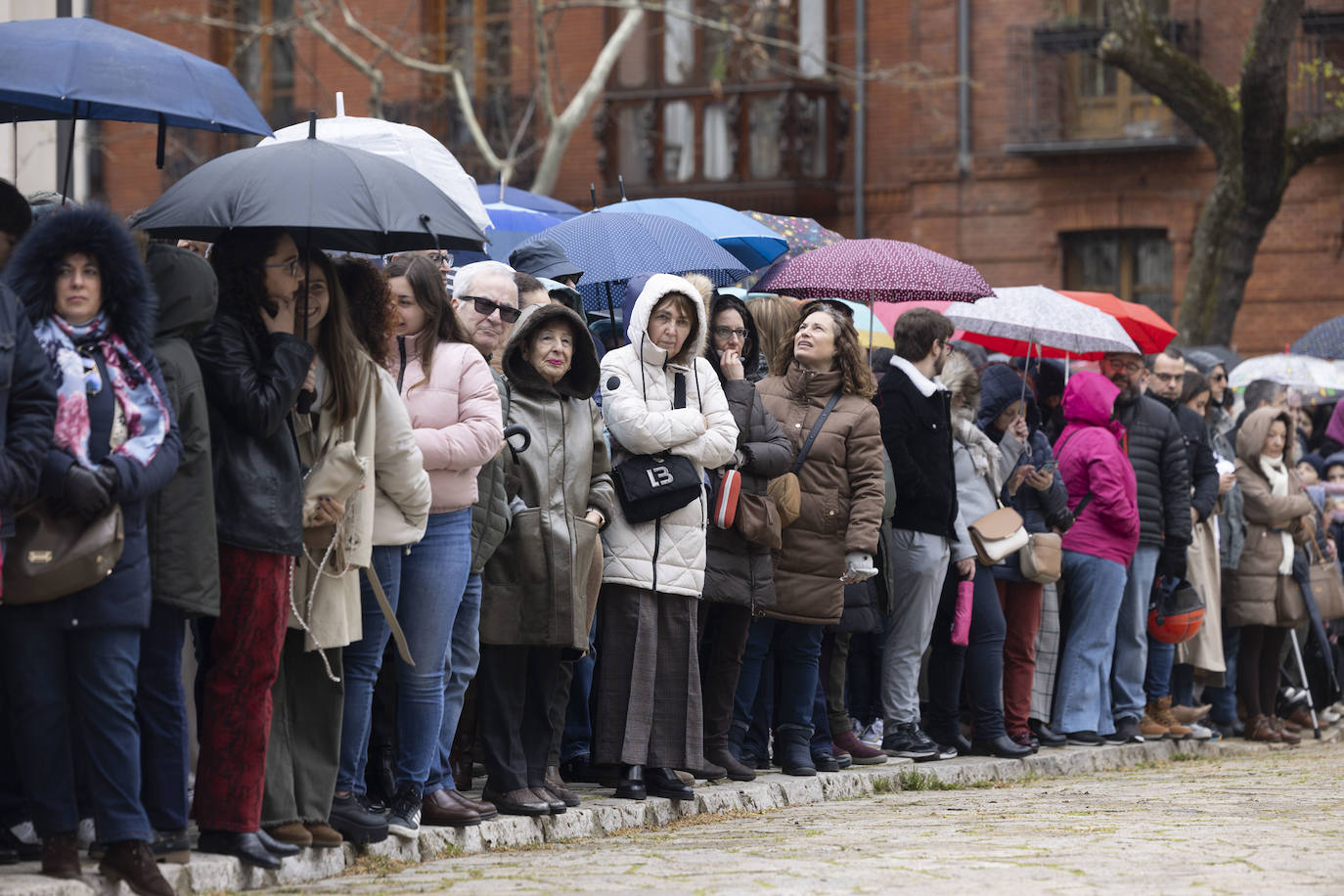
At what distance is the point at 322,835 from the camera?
6836mm

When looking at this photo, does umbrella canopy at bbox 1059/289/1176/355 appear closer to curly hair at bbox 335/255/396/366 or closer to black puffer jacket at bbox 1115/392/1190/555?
black puffer jacket at bbox 1115/392/1190/555

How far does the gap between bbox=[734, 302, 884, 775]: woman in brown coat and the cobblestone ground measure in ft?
2.04

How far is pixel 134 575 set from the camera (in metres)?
5.98

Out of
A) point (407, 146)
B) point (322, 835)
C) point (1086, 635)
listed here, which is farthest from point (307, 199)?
point (1086, 635)

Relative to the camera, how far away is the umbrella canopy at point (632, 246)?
389 inches

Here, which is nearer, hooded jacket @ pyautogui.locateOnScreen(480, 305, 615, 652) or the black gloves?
the black gloves

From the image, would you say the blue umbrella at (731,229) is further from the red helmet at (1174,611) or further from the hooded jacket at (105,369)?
the hooded jacket at (105,369)

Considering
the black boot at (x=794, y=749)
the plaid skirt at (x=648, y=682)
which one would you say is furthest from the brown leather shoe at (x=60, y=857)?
the black boot at (x=794, y=749)

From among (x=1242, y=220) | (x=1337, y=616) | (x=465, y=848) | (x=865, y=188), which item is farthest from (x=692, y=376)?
(x=865, y=188)

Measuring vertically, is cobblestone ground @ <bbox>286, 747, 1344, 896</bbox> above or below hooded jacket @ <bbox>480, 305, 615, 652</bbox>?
below

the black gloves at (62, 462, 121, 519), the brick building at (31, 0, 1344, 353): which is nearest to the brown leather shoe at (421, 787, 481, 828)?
the black gloves at (62, 462, 121, 519)

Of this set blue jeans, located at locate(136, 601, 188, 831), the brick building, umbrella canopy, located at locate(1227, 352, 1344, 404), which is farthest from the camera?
the brick building

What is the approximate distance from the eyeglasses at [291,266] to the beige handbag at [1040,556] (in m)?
5.47

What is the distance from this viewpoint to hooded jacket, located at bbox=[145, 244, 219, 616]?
6.15 m
